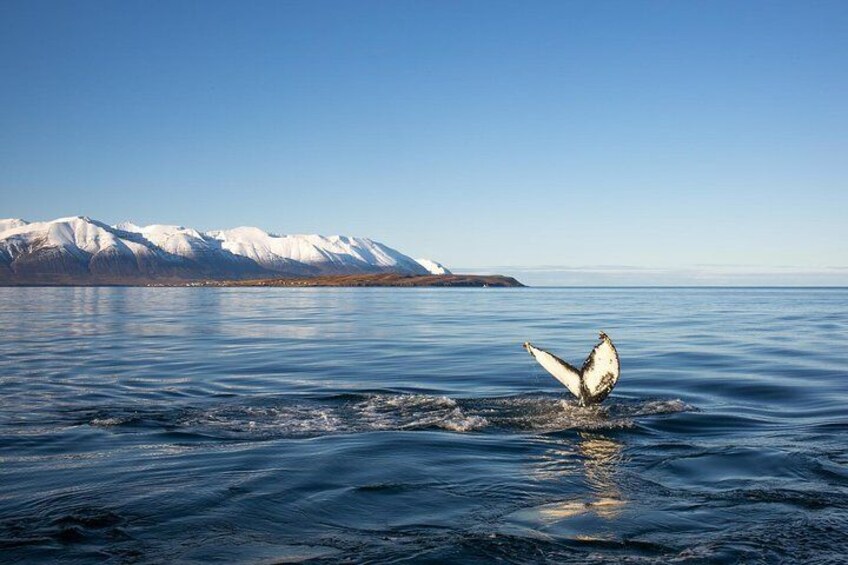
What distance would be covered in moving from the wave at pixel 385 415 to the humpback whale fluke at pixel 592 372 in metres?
0.33

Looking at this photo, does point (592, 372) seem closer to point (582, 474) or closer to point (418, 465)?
point (582, 474)

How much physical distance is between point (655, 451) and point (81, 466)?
29.0 feet

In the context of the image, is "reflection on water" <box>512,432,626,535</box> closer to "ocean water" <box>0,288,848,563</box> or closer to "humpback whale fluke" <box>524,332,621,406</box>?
"ocean water" <box>0,288,848,563</box>

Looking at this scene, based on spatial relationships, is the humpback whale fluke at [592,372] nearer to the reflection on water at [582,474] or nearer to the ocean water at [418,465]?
the ocean water at [418,465]

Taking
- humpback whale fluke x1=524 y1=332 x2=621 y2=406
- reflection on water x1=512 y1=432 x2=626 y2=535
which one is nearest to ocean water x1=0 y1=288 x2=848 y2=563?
reflection on water x1=512 y1=432 x2=626 y2=535

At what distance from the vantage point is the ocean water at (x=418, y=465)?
738cm

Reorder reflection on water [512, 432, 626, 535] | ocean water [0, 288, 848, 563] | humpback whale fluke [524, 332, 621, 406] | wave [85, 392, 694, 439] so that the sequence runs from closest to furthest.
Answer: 1. ocean water [0, 288, 848, 563]
2. reflection on water [512, 432, 626, 535]
3. wave [85, 392, 694, 439]
4. humpback whale fluke [524, 332, 621, 406]

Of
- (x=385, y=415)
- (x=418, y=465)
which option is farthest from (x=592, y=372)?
(x=418, y=465)

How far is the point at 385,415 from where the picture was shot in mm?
15523

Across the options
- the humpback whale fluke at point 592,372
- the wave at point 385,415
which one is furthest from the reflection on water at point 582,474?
the humpback whale fluke at point 592,372

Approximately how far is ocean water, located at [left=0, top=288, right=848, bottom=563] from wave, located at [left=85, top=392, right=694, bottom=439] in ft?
0.29

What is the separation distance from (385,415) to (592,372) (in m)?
4.61

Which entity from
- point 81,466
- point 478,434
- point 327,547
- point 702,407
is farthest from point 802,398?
A: point 81,466

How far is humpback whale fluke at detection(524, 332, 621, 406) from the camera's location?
616 inches
